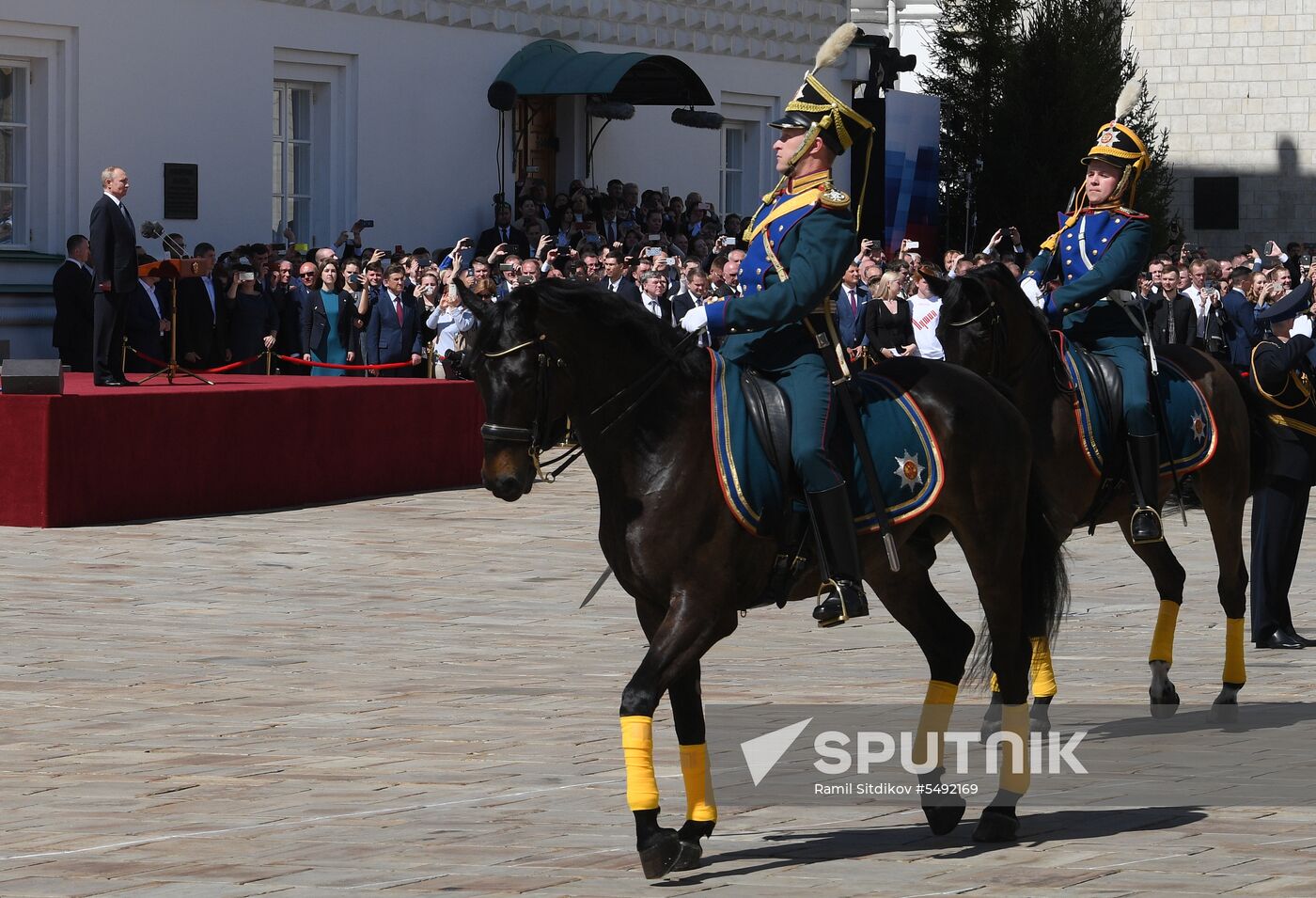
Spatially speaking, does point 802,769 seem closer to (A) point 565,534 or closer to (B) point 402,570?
(B) point 402,570

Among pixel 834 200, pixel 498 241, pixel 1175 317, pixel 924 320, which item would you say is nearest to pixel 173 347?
pixel 924 320

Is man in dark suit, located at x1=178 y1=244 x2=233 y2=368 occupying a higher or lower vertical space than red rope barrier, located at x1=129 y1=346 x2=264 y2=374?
higher

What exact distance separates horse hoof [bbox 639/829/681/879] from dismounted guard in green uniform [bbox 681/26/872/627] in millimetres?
1057

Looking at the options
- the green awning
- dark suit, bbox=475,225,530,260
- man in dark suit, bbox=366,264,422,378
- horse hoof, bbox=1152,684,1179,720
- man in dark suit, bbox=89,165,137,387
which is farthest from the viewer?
the green awning

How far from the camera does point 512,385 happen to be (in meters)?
7.23

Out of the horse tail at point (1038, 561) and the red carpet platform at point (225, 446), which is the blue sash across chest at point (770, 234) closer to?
the horse tail at point (1038, 561)

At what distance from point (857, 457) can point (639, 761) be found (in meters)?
1.47

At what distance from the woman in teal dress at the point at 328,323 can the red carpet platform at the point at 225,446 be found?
71.6 inches

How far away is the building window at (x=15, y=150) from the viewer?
2402 centimetres

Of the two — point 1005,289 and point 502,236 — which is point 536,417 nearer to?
point 1005,289

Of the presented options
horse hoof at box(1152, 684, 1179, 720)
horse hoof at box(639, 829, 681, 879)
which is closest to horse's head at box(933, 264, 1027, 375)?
horse hoof at box(1152, 684, 1179, 720)

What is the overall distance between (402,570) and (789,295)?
8446 mm

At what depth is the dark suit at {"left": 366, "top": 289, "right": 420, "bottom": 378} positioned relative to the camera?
22.7 meters

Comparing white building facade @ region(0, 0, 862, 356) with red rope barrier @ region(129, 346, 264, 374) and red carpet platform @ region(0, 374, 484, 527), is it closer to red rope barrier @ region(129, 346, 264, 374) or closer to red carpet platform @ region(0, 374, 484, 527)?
red rope barrier @ region(129, 346, 264, 374)
